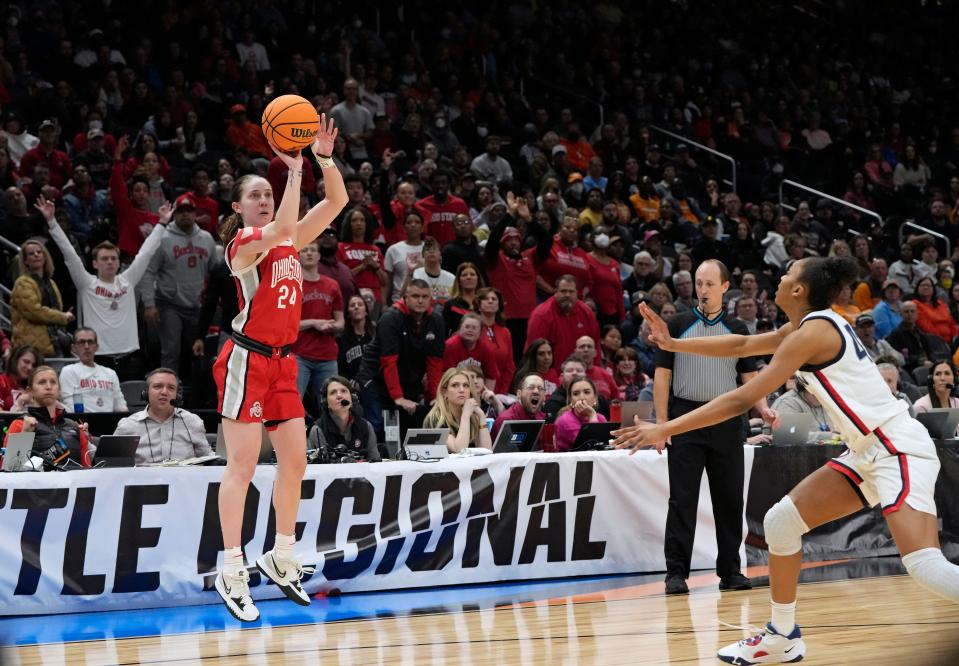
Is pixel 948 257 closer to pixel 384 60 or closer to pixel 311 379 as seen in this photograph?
pixel 384 60

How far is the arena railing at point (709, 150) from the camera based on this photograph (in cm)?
2000

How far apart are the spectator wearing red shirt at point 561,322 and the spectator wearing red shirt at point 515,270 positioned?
0.63 metres

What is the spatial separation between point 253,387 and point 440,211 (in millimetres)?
7803

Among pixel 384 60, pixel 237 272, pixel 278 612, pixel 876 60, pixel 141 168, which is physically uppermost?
pixel 876 60

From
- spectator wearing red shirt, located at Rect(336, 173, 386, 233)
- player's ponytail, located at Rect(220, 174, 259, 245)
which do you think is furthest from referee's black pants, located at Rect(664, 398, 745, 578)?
spectator wearing red shirt, located at Rect(336, 173, 386, 233)

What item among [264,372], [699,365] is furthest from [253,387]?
[699,365]

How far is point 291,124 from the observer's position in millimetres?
6160

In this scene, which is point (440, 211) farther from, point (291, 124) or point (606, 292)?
point (291, 124)

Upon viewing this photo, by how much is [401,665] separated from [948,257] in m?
15.6

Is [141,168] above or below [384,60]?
below

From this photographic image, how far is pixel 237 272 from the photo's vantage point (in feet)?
20.6

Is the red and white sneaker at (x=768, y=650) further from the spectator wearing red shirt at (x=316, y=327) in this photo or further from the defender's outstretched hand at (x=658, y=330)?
the spectator wearing red shirt at (x=316, y=327)

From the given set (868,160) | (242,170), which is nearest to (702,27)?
(868,160)

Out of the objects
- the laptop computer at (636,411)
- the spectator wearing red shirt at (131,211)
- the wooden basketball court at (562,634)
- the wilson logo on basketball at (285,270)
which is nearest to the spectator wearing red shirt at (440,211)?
the spectator wearing red shirt at (131,211)
